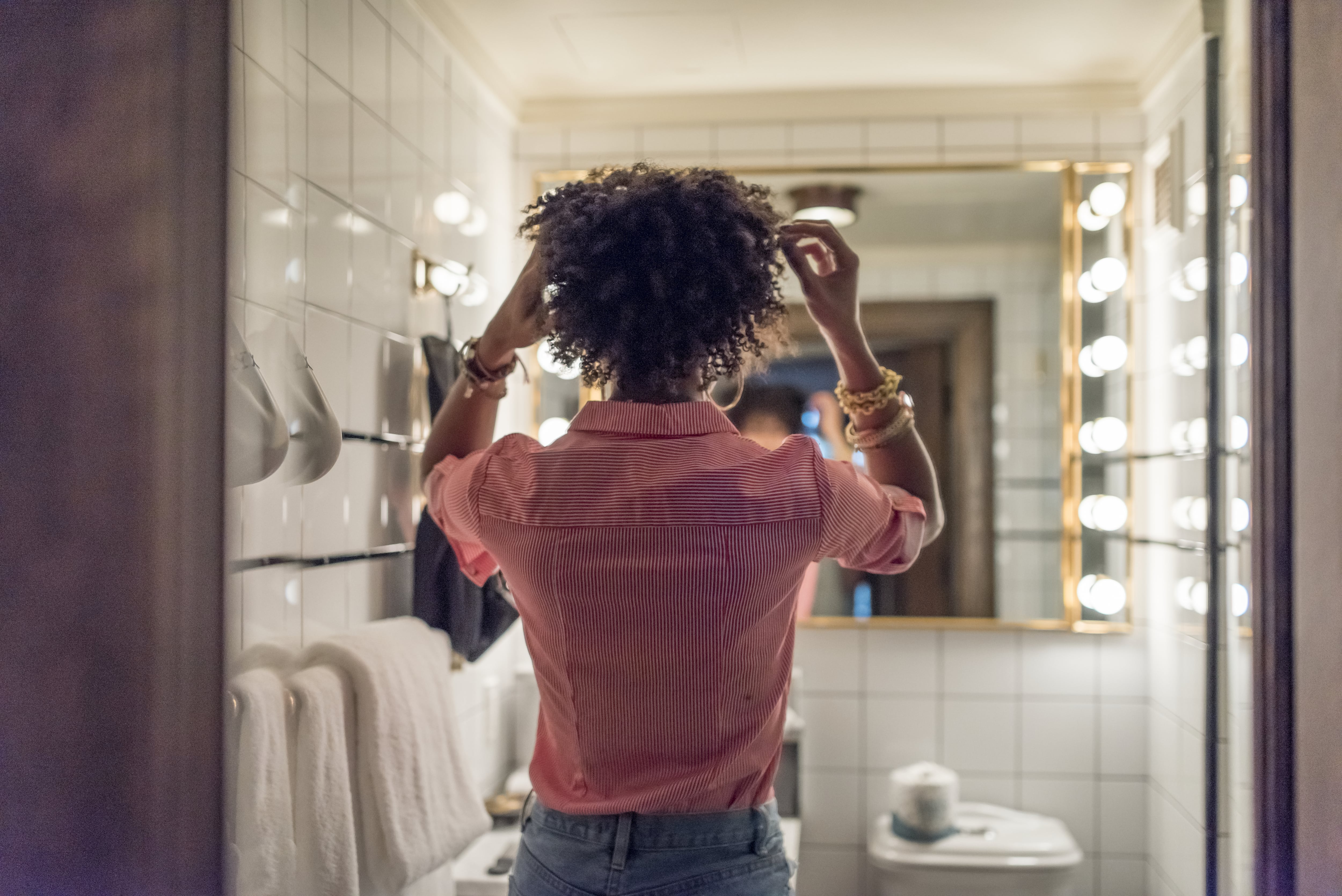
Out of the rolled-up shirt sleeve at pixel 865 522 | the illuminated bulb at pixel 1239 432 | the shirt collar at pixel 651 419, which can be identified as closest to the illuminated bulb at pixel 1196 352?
the illuminated bulb at pixel 1239 432

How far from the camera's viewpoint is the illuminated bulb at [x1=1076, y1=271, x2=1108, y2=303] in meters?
1.84

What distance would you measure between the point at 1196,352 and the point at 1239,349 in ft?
3.20

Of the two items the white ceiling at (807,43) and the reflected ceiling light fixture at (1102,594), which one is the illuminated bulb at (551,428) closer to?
the white ceiling at (807,43)

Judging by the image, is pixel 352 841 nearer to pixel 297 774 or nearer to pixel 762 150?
pixel 297 774

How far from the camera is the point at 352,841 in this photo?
948mm

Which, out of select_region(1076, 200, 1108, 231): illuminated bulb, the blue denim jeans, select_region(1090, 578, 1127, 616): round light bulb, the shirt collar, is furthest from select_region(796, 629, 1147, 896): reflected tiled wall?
the shirt collar

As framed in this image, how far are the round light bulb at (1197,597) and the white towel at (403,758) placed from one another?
3.57 feet

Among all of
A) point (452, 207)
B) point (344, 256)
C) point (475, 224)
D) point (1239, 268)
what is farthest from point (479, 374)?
point (475, 224)

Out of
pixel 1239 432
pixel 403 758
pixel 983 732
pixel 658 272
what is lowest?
pixel 983 732

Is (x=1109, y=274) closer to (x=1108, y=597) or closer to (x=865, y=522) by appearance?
(x=1108, y=597)

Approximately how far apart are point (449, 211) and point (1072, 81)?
113cm

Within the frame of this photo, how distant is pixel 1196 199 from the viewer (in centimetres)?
150

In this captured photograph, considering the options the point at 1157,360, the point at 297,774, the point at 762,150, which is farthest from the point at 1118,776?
the point at 297,774

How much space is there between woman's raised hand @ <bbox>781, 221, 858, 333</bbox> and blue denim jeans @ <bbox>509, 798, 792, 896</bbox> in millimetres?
392
